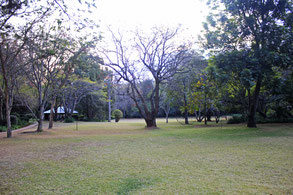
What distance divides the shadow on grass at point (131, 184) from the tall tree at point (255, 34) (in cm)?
976

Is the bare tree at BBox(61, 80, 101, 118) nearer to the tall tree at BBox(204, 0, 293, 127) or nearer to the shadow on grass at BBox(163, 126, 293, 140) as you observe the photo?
the shadow on grass at BBox(163, 126, 293, 140)

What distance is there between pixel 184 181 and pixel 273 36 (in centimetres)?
1110

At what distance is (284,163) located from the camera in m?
5.91

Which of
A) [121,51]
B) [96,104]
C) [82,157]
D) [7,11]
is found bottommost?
[82,157]

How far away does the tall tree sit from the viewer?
12305 mm

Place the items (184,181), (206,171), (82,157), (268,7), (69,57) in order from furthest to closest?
(69,57)
(268,7)
(82,157)
(206,171)
(184,181)

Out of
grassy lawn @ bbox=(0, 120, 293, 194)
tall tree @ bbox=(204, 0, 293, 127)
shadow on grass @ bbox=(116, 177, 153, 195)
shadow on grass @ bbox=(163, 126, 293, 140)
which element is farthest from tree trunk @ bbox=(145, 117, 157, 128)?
shadow on grass @ bbox=(116, 177, 153, 195)

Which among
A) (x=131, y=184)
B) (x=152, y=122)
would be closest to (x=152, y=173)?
(x=131, y=184)

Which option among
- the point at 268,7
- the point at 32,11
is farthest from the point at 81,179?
the point at 268,7

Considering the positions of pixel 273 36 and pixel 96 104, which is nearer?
pixel 273 36

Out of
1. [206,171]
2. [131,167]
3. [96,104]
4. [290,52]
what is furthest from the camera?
[96,104]

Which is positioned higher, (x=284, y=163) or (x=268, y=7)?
(x=268, y=7)

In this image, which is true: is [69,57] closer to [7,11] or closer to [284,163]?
[7,11]

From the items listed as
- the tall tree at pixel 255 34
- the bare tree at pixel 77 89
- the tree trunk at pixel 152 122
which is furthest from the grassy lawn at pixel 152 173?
the tree trunk at pixel 152 122
